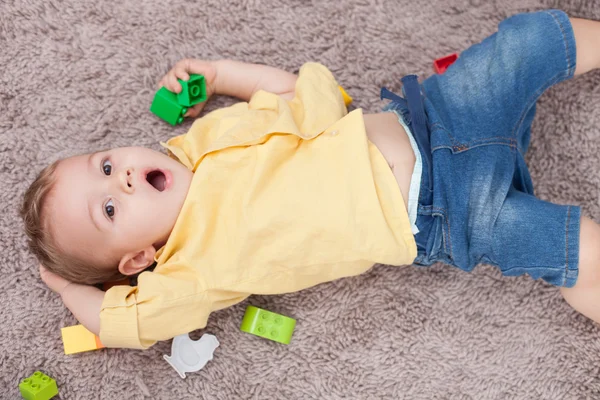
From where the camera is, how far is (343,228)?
1.12m

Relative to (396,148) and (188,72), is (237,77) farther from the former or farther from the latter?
(396,148)

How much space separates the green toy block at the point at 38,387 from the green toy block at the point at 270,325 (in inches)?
17.8

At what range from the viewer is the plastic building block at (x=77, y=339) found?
1303mm

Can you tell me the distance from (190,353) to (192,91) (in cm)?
61

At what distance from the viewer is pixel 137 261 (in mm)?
1233

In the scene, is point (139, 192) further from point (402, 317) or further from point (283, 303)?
point (402, 317)

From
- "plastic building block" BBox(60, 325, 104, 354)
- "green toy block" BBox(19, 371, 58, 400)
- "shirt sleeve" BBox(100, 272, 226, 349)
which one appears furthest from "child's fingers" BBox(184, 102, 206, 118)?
"green toy block" BBox(19, 371, 58, 400)

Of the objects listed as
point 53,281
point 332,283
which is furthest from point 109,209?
point 332,283

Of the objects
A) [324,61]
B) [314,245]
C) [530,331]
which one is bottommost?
[530,331]

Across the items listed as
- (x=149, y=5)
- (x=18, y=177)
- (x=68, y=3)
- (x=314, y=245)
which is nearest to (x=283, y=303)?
(x=314, y=245)

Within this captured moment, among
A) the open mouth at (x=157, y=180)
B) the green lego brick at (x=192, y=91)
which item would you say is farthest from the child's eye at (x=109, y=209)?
the green lego brick at (x=192, y=91)

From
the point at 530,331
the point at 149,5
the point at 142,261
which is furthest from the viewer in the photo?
the point at 149,5

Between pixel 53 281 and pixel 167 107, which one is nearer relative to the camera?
pixel 53 281

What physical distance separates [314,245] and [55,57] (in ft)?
2.72
